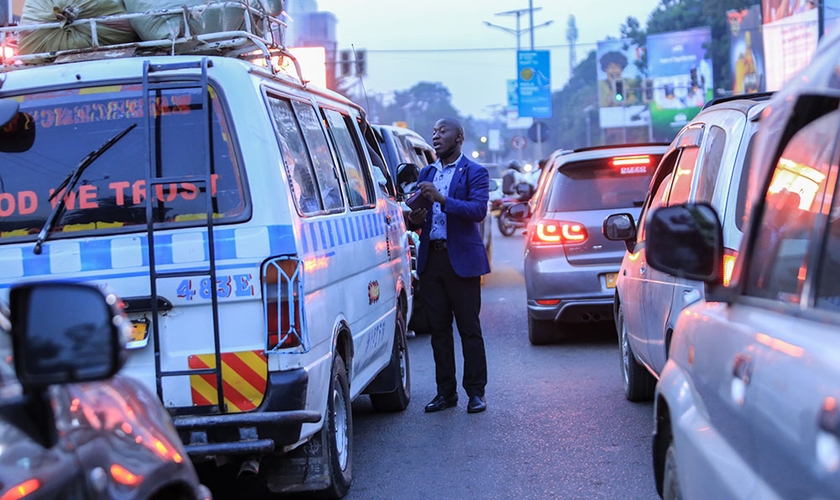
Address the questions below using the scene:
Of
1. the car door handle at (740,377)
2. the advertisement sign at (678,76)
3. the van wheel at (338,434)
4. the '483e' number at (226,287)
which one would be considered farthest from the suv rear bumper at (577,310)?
the advertisement sign at (678,76)

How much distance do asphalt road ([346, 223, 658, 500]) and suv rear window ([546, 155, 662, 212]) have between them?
1357mm

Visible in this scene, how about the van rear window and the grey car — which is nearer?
the van rear window

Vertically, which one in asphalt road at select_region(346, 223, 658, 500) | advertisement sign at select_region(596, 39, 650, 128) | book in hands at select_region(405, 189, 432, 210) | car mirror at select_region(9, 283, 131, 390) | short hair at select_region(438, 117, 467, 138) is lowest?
asphalt road at select_region(346, 223, 658, 500)

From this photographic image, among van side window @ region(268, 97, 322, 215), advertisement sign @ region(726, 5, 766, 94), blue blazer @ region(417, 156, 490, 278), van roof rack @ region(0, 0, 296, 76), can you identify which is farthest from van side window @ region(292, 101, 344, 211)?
advertisement sign @ region(726, 5, 766, 94)

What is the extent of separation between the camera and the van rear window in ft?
15.5

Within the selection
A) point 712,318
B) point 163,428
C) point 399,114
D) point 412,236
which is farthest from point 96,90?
point 399,114

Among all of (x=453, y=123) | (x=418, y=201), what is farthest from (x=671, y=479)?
(x=453, y=123)

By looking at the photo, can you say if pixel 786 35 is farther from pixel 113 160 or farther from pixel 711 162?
pixel 113 160

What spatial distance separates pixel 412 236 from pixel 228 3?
5415 millimetres

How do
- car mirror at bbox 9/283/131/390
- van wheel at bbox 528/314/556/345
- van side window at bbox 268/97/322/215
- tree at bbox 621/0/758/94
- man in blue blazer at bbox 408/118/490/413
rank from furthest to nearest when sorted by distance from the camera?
tree at bbox 621/0/758/94 → van wheel at bbox 528/314/556/345 → man in blue blazer at bbox 408/118/490/413 → van side window at bbox 268/97/322/215 → car mirror at bbox 9/283/131/390

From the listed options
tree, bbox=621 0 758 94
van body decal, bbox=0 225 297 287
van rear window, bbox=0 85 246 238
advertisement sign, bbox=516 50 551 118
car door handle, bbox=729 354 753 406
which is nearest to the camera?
car door handle, bbox=729 354 753 406

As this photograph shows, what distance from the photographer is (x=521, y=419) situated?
24.1 feet

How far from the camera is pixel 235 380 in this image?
180 inches

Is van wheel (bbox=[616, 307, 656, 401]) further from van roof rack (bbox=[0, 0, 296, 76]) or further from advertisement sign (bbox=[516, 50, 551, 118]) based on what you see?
advertisement sign (bbox=[516, 50, 551, 118])
